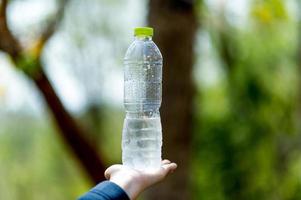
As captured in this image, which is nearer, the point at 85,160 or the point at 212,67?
the point at 85,160

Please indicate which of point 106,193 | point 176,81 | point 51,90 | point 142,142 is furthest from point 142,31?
point 51,90

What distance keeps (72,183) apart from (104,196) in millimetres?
16165

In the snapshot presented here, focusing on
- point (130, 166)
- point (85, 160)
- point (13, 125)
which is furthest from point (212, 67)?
point (130, 166)

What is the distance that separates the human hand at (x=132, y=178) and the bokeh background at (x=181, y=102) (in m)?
3.58

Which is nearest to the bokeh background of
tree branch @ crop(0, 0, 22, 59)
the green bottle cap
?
tree branch @ crop(0, 0, 22, 59)

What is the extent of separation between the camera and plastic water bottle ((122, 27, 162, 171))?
2.72 metres

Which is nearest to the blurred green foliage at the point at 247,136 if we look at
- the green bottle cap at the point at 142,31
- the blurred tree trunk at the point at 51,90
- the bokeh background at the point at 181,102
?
the bokeh background at the point at 181,102

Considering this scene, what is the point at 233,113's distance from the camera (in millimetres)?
12070

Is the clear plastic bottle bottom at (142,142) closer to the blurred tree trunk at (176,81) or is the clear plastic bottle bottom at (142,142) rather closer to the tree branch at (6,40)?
the tree branch at (6,40)

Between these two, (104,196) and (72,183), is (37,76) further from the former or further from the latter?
(72,183)

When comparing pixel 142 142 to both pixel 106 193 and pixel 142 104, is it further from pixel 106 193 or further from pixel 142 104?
pixel 106 193

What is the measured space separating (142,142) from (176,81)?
3519mm

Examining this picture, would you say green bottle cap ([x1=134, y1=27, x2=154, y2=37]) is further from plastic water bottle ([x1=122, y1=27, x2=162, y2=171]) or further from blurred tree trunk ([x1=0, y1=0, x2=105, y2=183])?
blurred tree trunk ([x1=0, y1=0, x2=105, y2=183])

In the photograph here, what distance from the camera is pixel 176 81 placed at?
645 cm
